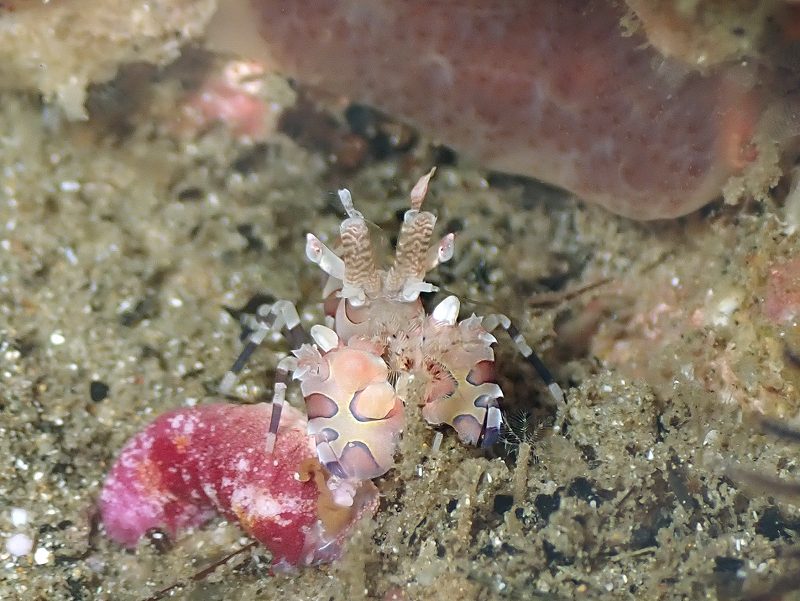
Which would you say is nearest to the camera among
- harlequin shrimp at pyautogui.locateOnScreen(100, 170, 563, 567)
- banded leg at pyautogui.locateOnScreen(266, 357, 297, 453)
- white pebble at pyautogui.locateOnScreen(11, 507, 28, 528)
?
harlequin shrimp at pyautogui.locateOnScreen(100, 170, 563, 567)

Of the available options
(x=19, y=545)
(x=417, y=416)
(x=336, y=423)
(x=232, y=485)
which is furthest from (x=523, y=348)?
(x=19, y=545)

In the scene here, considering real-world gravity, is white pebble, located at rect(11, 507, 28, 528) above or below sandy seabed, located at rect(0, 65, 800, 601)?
below

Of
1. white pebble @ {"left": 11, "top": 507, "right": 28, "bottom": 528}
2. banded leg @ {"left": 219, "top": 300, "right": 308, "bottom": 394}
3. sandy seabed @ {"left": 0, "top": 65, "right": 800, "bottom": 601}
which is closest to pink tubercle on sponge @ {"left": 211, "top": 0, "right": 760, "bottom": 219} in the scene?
sandy seabed @ {"left": 0, "top": 65, "right": 800, "bottom": 601}

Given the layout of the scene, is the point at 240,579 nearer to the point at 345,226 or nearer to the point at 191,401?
the point at 191,401

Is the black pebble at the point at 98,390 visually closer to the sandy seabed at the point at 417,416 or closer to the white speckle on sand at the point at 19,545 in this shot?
the sandy seabed at the point at 417,416

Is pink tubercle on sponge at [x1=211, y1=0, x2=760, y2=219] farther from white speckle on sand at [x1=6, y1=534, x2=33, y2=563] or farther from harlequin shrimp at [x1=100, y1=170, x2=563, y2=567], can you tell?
white speckle on sand at [x1=6, y1=534, x2=33, y2=563]

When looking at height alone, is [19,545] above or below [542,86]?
below

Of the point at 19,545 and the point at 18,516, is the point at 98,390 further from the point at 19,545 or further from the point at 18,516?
the point at 19,545

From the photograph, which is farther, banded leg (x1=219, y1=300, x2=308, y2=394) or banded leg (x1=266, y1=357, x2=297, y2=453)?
banded leg (x1=219, y1=300, x2=308, y2=394)
